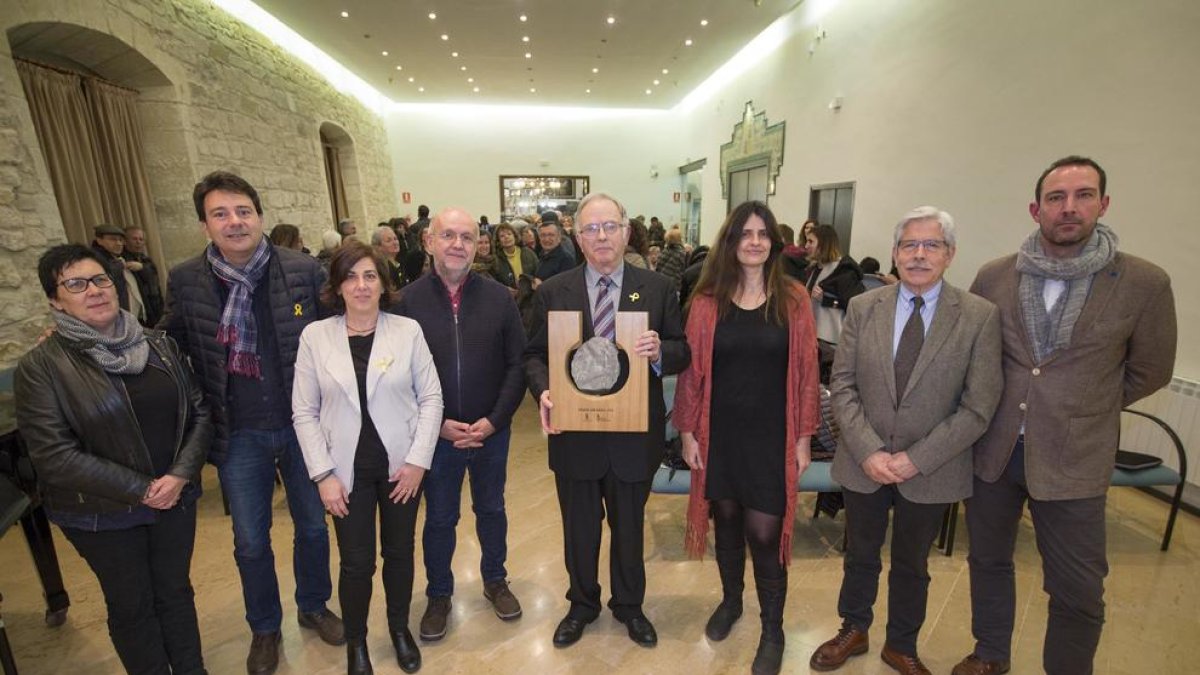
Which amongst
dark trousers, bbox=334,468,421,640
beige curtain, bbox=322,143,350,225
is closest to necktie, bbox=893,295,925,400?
dark trousers, bbox=334,468,421,640

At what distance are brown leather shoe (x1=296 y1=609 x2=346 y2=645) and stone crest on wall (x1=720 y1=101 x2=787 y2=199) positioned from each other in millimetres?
9269

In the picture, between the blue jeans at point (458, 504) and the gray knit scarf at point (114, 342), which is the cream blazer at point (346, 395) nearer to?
the blue jeans at point (458, 504)

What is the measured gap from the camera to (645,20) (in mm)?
8359

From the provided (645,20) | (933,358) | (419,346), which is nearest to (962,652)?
(933,358)

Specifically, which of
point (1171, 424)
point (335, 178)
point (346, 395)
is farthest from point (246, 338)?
point (335, 178)

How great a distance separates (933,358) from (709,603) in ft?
5.21

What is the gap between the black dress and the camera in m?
1.92

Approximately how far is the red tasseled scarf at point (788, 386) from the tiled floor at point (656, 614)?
0.66 meters

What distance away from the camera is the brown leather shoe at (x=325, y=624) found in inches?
91.8

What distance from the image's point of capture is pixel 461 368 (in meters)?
2.15

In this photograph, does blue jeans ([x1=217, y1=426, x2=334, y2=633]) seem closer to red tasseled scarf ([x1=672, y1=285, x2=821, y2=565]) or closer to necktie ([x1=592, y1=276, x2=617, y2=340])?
necktie ([x1=592, y1=276, x2=617, y2=340])

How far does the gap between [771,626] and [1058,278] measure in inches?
64.8

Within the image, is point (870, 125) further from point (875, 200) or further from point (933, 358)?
point (933, 358)

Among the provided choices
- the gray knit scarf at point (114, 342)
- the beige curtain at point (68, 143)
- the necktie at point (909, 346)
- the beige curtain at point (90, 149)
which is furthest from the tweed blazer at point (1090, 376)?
the beige curtain at point (68, 143)
